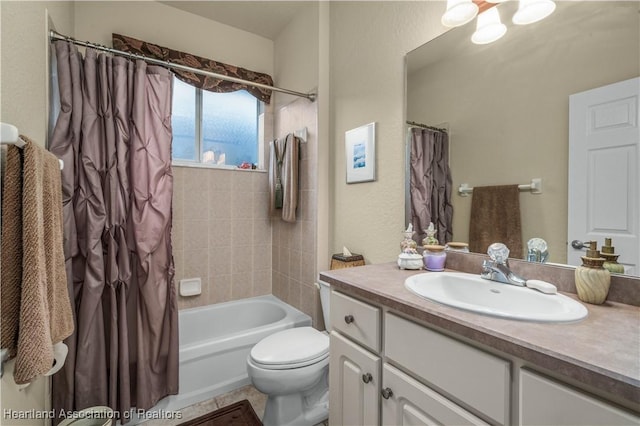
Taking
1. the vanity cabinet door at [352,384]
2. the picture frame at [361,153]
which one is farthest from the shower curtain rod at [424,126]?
the vanity cabinet door at [352,384]

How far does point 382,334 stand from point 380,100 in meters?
1.30

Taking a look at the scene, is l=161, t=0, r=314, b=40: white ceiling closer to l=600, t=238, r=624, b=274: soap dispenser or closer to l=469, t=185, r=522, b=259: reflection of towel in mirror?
l=469, t=185, r=522, b=259: reflection of towel in mirror

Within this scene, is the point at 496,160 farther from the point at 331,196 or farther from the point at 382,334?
the point at 331,196

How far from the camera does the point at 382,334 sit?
0.90m

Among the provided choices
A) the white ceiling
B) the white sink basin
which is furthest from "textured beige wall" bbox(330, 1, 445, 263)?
the white sink basin

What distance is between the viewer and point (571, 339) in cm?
57

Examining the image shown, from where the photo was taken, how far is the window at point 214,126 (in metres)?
2.38

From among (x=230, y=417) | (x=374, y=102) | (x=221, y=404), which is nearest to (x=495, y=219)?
(x=374, y=102)

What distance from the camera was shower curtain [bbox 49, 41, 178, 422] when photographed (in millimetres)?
1410

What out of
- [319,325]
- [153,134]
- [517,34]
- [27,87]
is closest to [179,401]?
[319,325]

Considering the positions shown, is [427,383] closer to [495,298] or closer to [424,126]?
[495,298]

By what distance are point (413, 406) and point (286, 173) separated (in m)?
1.75

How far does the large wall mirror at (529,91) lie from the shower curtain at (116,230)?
1.57 meters

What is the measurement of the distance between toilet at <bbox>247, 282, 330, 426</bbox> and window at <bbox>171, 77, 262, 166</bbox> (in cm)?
167
